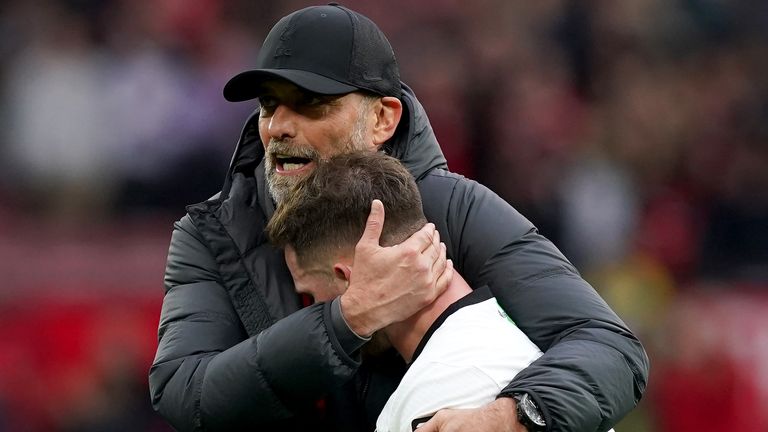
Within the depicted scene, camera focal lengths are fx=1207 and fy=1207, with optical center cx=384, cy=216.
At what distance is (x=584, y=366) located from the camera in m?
2.10

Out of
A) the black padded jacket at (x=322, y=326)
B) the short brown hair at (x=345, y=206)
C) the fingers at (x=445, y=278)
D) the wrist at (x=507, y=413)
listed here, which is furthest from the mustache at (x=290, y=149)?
the wrist at (x=507, y=413)

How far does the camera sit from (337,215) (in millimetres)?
2170

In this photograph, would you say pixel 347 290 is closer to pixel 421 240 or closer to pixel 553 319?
pixel 421 240

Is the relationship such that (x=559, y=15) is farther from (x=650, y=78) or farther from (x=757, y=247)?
(x=757, y=247)

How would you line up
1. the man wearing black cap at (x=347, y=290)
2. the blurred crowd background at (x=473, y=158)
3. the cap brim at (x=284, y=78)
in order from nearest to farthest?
the man wearing black cap at (x=347, y=290) → the cap brim at (x=284, y=78) → the blurred crowd background at (x=473, y=158)

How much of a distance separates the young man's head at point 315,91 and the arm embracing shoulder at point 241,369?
Result: 0.32 meters

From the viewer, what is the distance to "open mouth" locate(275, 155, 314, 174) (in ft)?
Answer: 8.07

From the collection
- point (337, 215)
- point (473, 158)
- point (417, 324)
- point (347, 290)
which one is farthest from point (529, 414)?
point (473, 158)

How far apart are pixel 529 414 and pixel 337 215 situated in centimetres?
50

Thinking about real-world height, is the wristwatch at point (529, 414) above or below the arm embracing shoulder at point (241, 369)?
below

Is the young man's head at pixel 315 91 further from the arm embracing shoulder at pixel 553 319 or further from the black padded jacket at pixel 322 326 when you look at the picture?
the arm embracing shoulder at pixel 553 319

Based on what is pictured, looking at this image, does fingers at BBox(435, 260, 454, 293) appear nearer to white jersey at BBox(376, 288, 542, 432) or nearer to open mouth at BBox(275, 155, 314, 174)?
white jersey at BBox(376, 288, 542, 432)

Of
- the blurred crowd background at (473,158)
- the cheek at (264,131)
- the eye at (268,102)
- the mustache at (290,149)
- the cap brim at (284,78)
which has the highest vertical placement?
the cap brim at (284,78)

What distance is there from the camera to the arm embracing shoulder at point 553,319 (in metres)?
2.05
